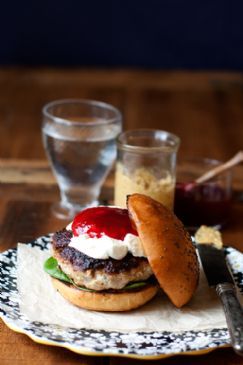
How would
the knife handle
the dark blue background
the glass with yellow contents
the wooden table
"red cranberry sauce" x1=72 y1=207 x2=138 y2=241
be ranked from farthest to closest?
the dark blue background, the glass with yellow contents, "red cranberry sauce" x1=72 y1=207 x2=138 y2=241, the wooden table, the knife handle

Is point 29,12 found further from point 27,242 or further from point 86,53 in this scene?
point 27,242

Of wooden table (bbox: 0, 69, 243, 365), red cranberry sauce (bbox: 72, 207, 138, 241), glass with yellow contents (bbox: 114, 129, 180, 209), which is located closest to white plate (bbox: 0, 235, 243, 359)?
wooden table (bbox: 0, 69, 243, 365)

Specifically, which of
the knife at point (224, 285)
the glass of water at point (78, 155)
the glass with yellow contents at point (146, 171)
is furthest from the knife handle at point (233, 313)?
the glass of water at point (78, 155)

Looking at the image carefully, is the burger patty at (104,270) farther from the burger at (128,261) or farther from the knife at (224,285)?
the knife at (224,285)

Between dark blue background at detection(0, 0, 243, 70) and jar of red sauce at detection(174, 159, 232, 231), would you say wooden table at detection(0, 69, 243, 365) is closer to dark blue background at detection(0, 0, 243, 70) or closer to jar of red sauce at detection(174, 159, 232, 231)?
jar of red sauce at detection(174, 159, 232, 231)

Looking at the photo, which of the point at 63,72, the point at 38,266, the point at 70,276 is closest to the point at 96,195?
the point at 38,266

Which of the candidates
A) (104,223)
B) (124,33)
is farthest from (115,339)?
(124,33)
